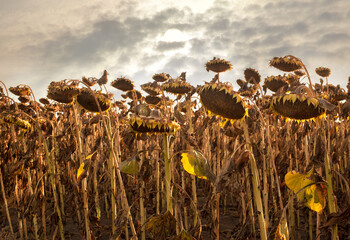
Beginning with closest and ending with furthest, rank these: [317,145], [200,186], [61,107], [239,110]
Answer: [239,110]
[317,145]
[200,186]
[61,107]

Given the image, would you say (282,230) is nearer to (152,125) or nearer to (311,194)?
(311,194)

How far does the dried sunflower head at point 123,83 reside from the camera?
4.27 meters

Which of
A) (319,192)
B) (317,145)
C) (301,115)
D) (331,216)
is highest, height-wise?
(301,115)

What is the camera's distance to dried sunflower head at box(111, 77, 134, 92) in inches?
168

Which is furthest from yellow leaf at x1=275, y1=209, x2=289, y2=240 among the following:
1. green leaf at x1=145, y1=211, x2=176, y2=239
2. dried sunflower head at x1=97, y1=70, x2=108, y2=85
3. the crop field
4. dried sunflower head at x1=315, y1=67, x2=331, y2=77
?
dried sunflower head at x1=315, y1=67, x2=331, y2=77

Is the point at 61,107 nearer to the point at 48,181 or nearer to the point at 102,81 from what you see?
the point at 48,181

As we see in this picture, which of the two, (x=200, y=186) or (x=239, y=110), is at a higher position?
(x=239, y=110)

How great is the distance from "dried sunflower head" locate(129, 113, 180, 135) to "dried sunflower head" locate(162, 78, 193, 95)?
88.2 inches

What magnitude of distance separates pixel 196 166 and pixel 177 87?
2417 millimetres

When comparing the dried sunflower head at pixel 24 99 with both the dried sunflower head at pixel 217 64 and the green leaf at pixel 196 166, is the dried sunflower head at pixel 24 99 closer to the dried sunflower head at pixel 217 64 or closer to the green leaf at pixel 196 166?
the dried sunflower head at pixel 217 64

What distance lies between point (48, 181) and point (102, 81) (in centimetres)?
331

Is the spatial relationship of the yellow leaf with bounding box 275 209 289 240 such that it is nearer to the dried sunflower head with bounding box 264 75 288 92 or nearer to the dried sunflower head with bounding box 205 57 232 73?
the dried sunflower head with bounding box 264 75 288 92

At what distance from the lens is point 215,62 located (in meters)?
3.81

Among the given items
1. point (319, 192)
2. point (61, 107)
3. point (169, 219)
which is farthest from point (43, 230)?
point (61, 107)
